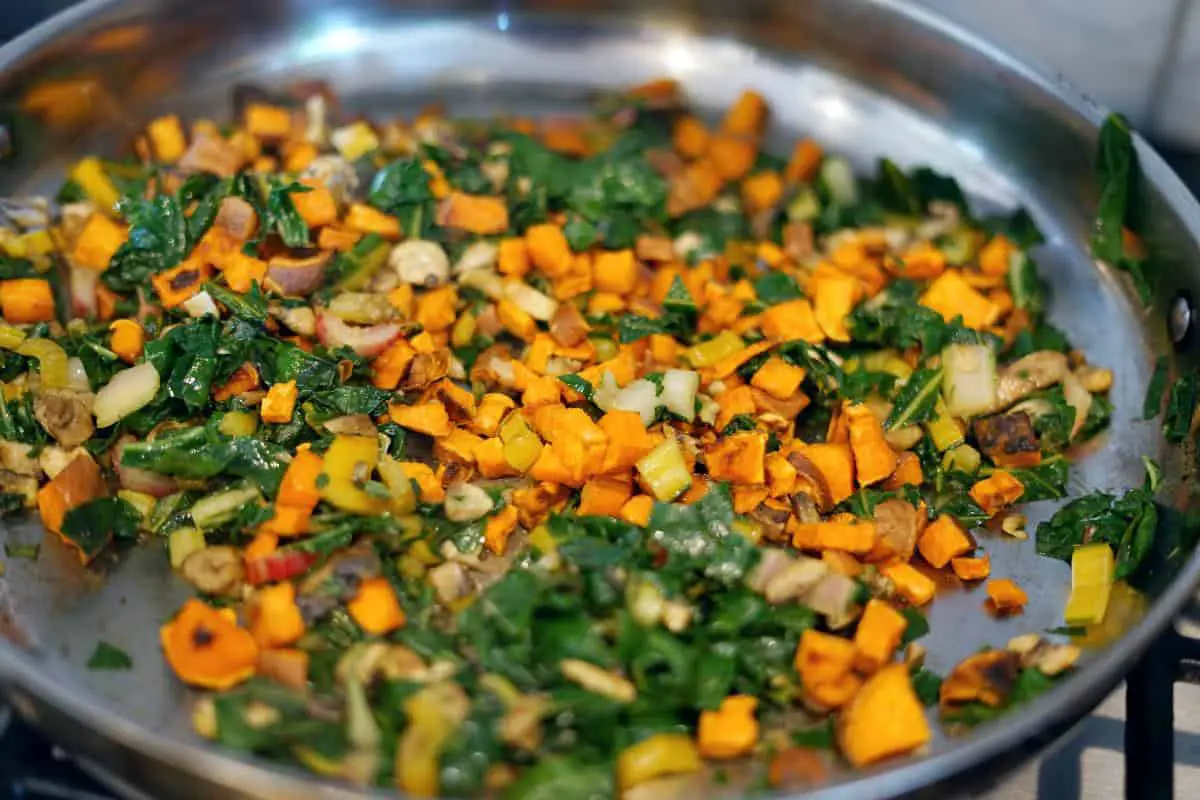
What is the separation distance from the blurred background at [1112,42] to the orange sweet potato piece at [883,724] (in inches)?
64.8

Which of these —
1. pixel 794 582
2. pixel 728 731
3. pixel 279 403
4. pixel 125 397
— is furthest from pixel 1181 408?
pixel 125 397

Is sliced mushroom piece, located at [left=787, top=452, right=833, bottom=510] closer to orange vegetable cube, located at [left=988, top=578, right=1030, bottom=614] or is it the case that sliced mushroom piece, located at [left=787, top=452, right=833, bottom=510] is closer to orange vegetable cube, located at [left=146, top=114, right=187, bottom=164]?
orange vegetable cube, located at [left=988, top=578, right=1030, bottom=614]

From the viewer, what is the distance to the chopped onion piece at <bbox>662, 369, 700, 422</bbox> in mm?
2068

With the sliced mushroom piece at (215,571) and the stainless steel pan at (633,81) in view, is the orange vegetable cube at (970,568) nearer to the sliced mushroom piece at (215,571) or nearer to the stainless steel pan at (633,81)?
the stainless steel pan at (633,81)

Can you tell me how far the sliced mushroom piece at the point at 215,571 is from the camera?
181cm

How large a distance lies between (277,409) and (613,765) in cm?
85

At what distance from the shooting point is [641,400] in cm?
205

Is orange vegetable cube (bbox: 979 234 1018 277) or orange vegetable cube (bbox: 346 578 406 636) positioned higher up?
orange vegetable cube (bbox: 979 234 1018 277)

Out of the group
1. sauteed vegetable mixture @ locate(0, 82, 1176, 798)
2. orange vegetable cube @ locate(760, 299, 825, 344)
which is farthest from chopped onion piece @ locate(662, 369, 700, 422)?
orange vegetable cube @ locate(760, 299, 825, 344)

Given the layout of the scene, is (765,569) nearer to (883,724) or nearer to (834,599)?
(834,599)

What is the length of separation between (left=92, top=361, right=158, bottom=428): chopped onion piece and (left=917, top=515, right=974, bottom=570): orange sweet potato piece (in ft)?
4.46

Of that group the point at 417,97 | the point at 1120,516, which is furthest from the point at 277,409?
the point at 1120,516

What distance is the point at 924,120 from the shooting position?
2662 mm

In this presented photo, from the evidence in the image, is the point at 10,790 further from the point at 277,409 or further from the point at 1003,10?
the point at 1003,10
